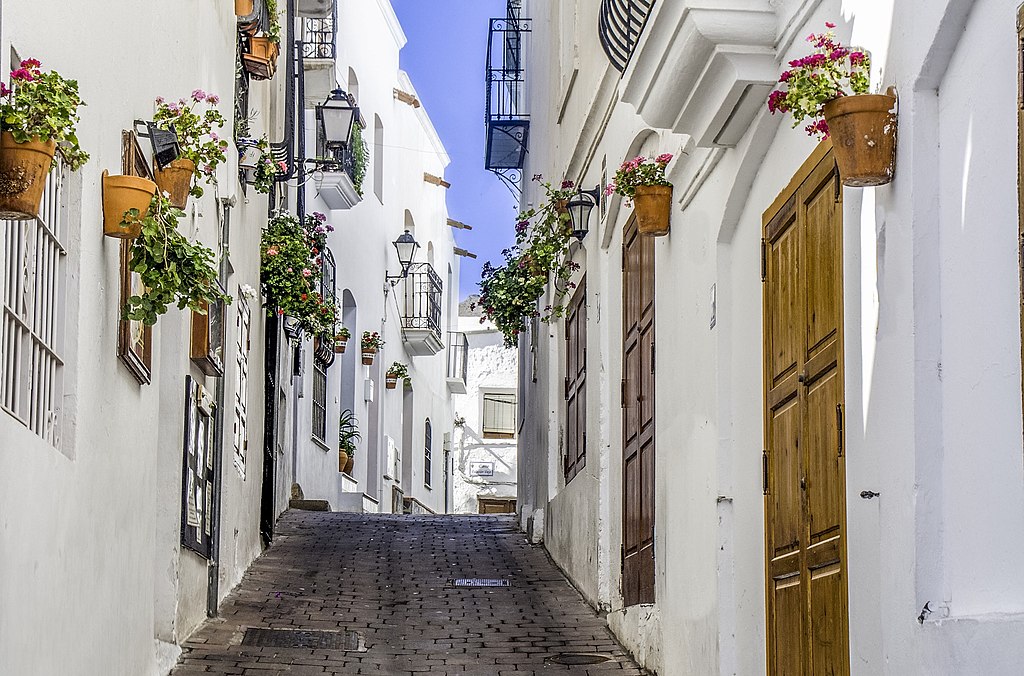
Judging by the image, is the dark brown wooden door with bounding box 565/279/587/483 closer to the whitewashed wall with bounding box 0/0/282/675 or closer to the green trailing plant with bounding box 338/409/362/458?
the whitewashed wall with bounding box 0/0/282/675

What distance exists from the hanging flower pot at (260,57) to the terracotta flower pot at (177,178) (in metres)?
5.00

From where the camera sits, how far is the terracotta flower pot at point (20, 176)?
443 cm

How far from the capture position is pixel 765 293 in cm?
662

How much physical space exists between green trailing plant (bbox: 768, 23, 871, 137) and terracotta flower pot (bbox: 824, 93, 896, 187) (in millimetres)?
120

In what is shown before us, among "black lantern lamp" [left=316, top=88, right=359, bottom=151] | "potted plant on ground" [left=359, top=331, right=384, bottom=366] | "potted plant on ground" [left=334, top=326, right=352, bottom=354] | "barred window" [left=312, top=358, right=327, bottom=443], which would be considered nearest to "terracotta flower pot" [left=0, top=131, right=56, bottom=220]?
"black lantern lamp" [left=316, top=88, right=359, bottom=151]

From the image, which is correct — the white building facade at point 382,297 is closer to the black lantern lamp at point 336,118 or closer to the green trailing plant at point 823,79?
the black lantern lamp at point 336,118

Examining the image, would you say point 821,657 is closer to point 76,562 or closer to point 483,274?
point 76,562

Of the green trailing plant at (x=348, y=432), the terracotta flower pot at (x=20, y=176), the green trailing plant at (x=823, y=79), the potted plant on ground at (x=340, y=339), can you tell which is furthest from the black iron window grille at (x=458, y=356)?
the terracotta flower pot at (x=20, y=176)

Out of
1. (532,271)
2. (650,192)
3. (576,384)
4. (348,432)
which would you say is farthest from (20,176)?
(348,432)

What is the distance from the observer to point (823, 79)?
4.97 m

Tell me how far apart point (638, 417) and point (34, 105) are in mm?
6054

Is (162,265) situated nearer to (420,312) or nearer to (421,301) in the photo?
(420,312)

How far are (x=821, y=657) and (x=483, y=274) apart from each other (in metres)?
10.2

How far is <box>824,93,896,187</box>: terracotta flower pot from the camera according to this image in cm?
478
